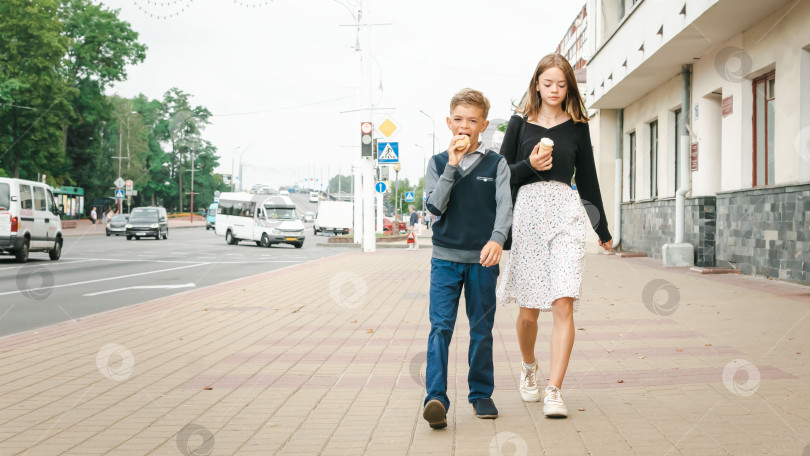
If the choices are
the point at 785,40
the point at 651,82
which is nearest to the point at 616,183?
the point at 651,82

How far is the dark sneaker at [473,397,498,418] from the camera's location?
4.37 m

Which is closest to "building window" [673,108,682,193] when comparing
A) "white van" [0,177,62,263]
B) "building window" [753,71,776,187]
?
"building window" [753,71,776,187]

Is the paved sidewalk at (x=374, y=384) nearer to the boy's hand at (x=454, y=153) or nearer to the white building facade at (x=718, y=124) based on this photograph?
the boy's hand at (x=454, y=153)

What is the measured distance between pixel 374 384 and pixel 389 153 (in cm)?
2013

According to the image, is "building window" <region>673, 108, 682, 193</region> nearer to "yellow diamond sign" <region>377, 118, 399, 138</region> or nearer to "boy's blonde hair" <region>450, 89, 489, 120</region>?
"yellow diamond sign" <region>377, 118, 399, 138</region>

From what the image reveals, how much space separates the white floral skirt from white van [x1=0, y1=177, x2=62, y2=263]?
17566 millimetres

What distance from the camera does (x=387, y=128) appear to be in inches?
990

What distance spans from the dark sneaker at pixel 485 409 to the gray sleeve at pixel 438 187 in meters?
1.05

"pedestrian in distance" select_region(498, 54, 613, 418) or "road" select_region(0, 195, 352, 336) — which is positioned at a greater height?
"pedestrian in distance" select_region(498, 54, 613, 418)

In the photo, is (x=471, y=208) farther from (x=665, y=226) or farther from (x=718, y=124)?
(x=665, y=226)

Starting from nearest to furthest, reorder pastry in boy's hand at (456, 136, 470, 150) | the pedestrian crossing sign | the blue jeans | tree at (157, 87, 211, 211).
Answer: pastry in boy's hand at (456, 136, 470, 150)
the blue jeans
the pedestrian crossing sign
tree at (157, 87, 211, 211)

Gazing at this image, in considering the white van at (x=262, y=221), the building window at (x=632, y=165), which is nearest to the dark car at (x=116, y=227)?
the white van at (x=262, y=221)

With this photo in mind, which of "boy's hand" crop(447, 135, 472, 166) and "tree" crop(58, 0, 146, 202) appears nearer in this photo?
"boy's hand" crop(447, 135, 472, 166)

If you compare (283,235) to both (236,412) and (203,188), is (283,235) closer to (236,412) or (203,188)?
(236,412)
